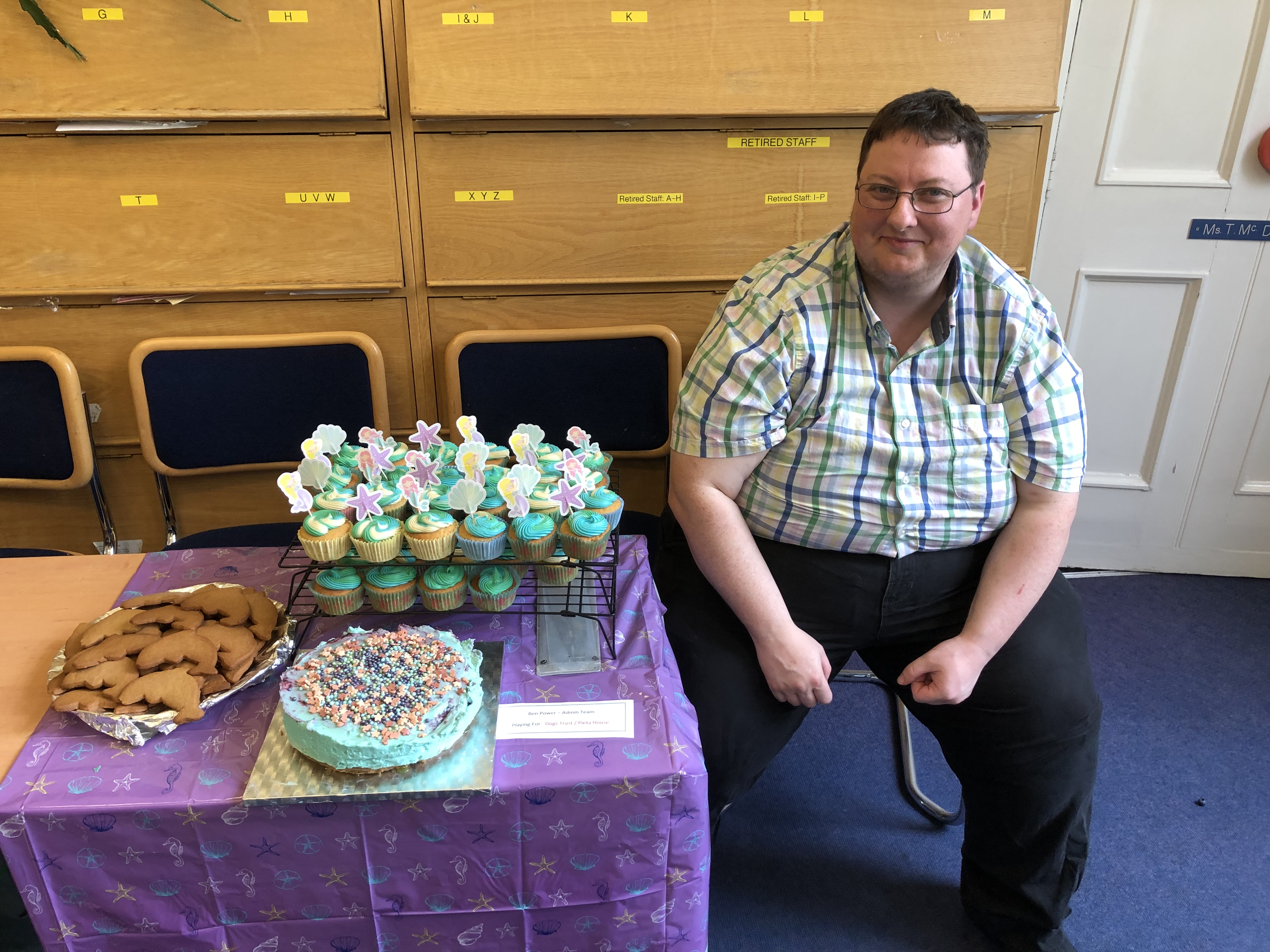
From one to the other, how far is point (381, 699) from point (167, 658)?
0.31m

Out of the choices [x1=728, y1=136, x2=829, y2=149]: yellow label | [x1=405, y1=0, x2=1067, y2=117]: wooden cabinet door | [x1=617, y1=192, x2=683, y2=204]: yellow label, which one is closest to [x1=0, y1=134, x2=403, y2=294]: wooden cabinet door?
[x1=405, y1=0, x2=1067, y2=117]: wooden cabinet door

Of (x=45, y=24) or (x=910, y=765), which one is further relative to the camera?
(x=910, y=765)

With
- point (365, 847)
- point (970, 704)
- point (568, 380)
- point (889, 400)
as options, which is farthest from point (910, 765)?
point (365, 847)

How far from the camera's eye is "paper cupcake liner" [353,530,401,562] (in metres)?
1.23

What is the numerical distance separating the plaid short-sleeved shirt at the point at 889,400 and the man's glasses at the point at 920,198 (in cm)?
13

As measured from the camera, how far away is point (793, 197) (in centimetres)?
205

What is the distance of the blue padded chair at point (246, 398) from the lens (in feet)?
6.52

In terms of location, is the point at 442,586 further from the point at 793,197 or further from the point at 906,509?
the point at 793,197

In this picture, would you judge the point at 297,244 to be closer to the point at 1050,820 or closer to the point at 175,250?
the point at 175,250

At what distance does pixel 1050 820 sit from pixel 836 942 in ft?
1.55

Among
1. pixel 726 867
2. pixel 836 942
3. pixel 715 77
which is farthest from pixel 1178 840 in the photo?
pixel 715 77

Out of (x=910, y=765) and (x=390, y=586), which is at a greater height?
(x=390, y=586)

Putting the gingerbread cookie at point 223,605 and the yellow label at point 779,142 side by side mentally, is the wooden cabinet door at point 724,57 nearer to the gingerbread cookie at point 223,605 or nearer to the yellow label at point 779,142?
the yellow label at point 779,142

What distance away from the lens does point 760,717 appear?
56.5 inches
